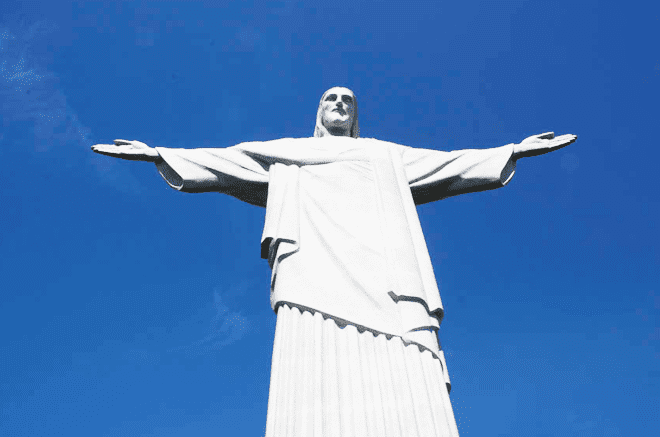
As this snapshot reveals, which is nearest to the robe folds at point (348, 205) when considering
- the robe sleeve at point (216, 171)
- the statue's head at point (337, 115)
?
the robe sleeve at point (216, 171)

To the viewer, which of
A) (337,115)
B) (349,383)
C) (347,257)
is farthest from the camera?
(337,115)

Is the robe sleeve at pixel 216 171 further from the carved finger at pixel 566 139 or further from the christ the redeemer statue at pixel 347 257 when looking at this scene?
the carved finger at pixel 566 139

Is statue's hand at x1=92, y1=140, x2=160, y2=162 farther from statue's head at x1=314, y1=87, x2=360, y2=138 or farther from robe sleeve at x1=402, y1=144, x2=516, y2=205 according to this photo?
robe sleeve at x1=402, y1=144, x2=516, y2=205

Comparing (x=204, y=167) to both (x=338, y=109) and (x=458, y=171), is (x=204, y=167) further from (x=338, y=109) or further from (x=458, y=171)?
(x=458, y=171)

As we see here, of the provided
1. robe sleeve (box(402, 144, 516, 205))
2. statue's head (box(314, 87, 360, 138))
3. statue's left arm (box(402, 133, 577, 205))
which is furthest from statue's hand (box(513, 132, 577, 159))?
statue's head (box(314, 87, 360, 138))

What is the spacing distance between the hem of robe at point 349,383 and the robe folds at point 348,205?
14 centimetres

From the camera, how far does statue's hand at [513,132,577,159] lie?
25.0ft

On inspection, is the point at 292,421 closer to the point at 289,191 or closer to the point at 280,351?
the point at 280,351

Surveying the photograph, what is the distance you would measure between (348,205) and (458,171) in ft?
4.79

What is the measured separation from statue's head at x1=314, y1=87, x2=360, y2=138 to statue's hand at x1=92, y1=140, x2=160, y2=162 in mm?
2019

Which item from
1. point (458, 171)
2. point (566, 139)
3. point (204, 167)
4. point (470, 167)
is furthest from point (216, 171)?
point (566, 139)

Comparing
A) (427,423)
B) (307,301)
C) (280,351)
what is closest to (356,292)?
(307,301)

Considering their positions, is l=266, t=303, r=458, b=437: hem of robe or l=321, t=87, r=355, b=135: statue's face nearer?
l=266, t=303, r=458, b=437: hem of robe

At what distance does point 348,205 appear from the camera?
698 cm
